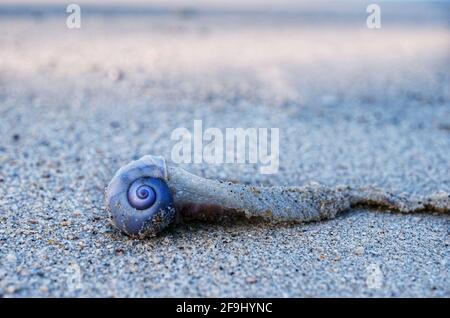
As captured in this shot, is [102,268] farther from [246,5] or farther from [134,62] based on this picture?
[246,5]

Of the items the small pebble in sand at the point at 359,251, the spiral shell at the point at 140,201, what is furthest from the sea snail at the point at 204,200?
the small pebble in sand at the point at 359,251

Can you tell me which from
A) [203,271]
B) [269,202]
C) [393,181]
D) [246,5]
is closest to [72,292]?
[203,271]

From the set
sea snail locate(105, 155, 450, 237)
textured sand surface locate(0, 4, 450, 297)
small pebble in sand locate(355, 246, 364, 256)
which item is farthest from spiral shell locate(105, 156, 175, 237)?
small pebble in sand locate(355, 246, 364, 256)

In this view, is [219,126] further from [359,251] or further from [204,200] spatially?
[359,251]

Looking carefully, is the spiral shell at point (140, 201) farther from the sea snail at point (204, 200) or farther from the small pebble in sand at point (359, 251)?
the small pebble in sand at point (359, 251)

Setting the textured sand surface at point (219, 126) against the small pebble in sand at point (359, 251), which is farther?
the small pebble in sand at point (359, 251)

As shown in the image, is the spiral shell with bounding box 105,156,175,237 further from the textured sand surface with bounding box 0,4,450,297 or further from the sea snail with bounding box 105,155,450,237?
the textured sand surface with bounding box 0,4,450,297
